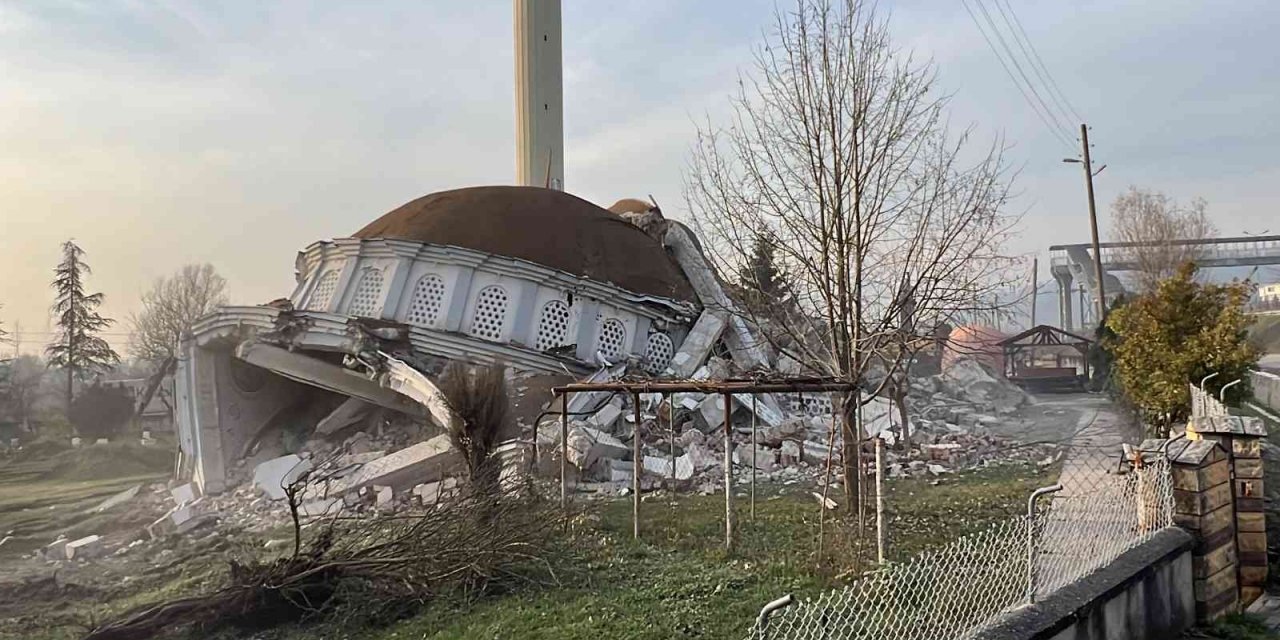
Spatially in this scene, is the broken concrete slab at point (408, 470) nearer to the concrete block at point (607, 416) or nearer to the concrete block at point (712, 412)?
the concrete block at point (607, 416)

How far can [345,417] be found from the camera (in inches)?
774

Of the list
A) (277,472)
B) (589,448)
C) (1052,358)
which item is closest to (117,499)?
(277,472)

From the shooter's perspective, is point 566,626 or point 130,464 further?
point 130,464

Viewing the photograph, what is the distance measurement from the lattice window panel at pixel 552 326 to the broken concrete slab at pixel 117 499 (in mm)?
10034

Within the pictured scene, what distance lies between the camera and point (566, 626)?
577 centimetres

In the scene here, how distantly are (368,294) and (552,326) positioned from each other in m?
4.24

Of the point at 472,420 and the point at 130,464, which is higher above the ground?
the point at 472,420

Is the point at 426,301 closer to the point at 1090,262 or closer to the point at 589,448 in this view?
the point at 589,448

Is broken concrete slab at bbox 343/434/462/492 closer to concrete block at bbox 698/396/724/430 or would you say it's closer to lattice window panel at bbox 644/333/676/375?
concrete block at bbox 698/396/724/430

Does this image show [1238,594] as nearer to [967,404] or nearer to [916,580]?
[916,580]

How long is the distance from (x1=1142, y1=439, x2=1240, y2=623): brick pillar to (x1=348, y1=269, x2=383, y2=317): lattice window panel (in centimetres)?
1620

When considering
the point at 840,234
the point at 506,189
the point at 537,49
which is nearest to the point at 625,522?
the point at 840,234

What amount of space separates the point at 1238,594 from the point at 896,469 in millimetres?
7882

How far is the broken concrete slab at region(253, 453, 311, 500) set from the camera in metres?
16.8
